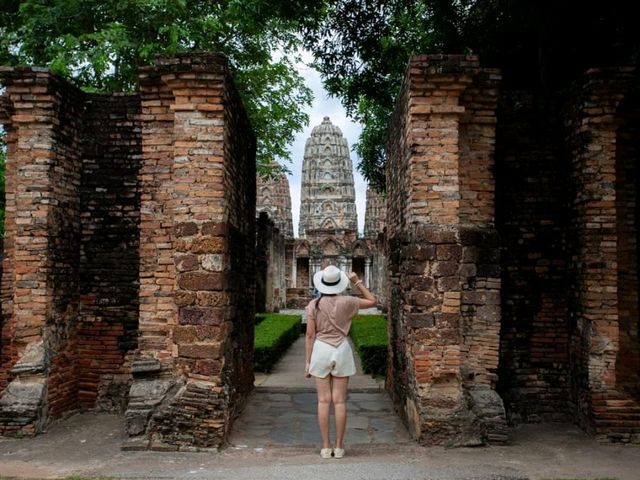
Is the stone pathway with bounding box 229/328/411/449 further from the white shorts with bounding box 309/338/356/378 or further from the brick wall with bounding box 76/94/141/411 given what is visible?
the brick wall with bounding box 76/94/141/411

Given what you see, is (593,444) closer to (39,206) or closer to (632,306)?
(632,306)

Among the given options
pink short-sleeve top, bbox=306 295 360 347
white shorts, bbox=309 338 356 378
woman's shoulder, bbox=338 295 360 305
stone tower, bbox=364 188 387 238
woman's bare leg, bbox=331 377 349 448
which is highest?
stone tower, bbox=364 188 387 238

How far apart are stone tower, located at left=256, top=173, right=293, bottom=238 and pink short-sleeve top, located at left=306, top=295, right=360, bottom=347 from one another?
41867mm

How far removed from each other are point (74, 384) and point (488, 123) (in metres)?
6.08

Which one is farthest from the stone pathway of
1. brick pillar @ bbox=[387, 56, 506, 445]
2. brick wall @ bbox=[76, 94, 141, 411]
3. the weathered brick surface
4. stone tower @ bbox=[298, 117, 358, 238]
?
stone tower @ bbox=[298, 117, 358, 238]

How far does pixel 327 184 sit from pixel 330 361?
4511cm

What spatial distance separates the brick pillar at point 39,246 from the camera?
7.19 m

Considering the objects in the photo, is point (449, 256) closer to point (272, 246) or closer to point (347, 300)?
point (347, 300)

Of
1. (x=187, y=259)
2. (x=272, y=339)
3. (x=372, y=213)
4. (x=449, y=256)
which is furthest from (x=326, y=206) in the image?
(x=187, y=259)

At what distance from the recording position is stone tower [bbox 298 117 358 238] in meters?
50.3

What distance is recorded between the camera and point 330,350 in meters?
5.88

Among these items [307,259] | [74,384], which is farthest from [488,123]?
[307,259]

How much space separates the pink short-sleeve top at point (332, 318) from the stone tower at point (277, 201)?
4187 centimetres

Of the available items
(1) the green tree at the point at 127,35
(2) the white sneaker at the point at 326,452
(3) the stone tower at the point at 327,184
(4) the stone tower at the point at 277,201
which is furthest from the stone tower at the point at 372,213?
(2) the white sneaker at the point at 326,452
